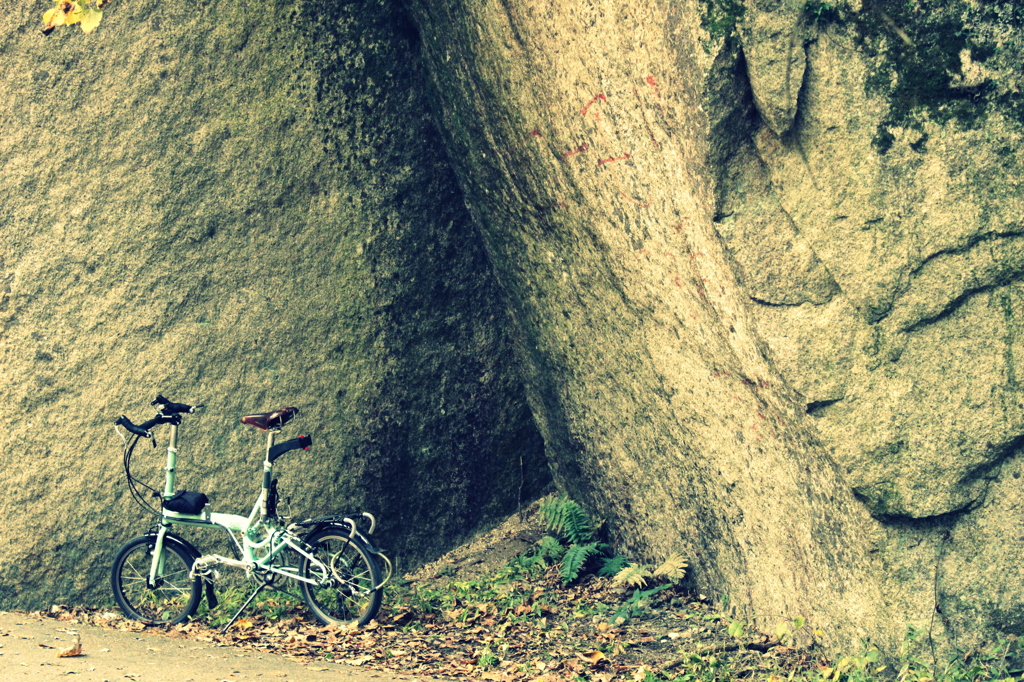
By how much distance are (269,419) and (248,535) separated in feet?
2.55

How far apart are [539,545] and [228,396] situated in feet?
8.71

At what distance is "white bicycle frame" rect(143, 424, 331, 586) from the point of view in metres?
5.59

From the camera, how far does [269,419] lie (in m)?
5.60

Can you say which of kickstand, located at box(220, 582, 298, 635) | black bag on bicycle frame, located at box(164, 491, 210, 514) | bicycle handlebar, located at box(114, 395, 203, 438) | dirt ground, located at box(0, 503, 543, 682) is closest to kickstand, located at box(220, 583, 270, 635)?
kickstand, located at box(220, 582, 298, 635)

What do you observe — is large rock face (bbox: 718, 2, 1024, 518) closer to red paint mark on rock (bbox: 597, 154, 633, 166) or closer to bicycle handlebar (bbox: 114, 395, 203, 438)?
red paint mark on rock (bbox: 597, 154, 633, 166)

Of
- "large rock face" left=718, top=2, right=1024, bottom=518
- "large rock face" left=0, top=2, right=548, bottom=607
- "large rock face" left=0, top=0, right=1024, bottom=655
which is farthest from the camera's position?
"large rock face" left=0, top=2, right=548, bottom=607

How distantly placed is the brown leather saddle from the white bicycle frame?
0.26ft

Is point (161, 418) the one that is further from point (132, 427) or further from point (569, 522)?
point (569, 522)

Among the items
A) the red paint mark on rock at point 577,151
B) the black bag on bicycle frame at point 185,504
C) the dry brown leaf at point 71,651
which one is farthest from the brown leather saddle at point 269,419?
the red paint mark on rock at point 577,151

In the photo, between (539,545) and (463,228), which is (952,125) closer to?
(463,228)

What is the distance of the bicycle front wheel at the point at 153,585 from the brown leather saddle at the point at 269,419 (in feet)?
3.27

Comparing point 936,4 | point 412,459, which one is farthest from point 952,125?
point 412,459

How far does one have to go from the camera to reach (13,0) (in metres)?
6.04

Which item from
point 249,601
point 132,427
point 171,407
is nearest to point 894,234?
point 249,601
